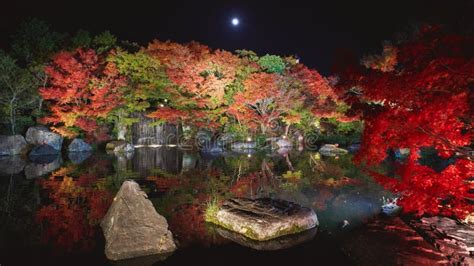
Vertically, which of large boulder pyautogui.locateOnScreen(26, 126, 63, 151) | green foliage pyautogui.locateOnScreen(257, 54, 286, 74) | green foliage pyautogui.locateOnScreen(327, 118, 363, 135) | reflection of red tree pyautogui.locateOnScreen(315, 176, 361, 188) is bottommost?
reflection of red tree pyautogui.locateOnScreen(315, 176, 361, 188)

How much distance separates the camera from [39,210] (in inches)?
309

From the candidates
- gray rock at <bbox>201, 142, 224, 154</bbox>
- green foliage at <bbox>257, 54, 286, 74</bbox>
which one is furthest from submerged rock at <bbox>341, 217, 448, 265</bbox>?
green foliage at <bbox>257, 54, 286, 74</bbox>

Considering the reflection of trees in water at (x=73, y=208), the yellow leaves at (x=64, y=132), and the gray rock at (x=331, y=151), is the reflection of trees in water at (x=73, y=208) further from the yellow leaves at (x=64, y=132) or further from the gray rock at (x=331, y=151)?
the gray rock at (x=331, y=151)

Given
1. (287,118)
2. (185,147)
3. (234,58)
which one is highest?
(234,58)

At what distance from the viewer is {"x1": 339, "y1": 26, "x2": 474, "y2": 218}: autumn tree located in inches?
208

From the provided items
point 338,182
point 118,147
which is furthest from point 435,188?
point 118,147

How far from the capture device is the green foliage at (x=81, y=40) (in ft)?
77.4

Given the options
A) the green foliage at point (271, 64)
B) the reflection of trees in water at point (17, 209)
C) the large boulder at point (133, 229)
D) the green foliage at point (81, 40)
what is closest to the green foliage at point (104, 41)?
the green foliage at point (81, 40)

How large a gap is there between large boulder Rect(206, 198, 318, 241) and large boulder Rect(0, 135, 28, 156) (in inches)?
688

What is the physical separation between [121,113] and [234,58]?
9.57 metres

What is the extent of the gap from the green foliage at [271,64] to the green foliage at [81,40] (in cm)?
1303

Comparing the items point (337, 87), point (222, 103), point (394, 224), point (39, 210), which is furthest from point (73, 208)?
point (222, 103)

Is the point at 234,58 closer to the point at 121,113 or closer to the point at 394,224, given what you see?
the point at 121,113

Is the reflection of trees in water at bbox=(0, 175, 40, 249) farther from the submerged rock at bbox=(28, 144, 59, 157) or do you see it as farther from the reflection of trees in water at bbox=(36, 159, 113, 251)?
the submerged rock at bbox=(28, 144, 59, 157)
